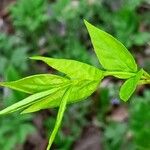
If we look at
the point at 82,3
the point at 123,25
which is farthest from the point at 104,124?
the point at 82,3

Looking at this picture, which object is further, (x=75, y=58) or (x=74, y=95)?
(x=75, y=58)

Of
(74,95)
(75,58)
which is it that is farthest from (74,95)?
(75,58)

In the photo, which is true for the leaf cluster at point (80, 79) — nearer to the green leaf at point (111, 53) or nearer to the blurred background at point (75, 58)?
the green leaf at point (111, 53)

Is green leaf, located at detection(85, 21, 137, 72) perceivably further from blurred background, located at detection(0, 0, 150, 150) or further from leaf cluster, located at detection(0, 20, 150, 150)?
blurred background, located at detection(0, 0, 150, 150)

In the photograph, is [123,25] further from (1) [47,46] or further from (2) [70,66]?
(2) [70,66]

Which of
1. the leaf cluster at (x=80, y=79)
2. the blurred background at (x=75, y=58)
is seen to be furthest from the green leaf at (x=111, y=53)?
the blurred background at (x=75, y=58)

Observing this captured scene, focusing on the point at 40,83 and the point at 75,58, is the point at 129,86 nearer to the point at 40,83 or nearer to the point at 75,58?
the point at 40,83

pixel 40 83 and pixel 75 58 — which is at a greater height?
pixel 40 83
